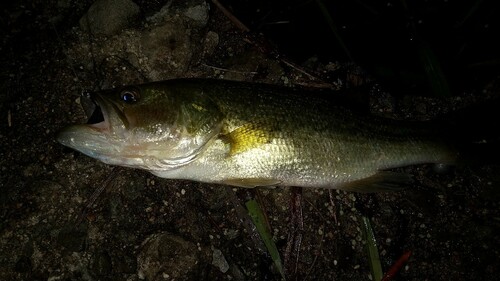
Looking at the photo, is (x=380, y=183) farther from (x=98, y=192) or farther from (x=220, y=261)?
(x=98, y=192)

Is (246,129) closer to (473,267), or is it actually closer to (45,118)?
(45,118)

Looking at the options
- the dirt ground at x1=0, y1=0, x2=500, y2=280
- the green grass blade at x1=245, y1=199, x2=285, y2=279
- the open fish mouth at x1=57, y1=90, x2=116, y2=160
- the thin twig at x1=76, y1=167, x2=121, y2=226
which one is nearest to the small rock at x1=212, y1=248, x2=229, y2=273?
the dirt ground at x1=0, y1=0, x2=500, y2=280

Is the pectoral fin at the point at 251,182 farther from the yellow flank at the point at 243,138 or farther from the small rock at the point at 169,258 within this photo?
the small rock at the point at 169,258

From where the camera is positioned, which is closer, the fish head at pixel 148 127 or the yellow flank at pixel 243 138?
the fish head at pixel 148 127

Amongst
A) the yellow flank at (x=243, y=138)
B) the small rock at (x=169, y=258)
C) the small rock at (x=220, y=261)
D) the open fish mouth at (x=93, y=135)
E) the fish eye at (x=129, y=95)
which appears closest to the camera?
the open fish mouth at (x=93, y=135)

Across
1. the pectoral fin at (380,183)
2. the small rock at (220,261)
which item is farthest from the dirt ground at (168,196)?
the pectoral fin at (380,183)

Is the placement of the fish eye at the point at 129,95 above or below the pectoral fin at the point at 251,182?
above
